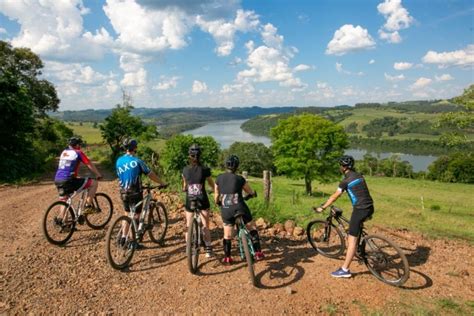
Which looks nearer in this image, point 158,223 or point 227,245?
point 227,245

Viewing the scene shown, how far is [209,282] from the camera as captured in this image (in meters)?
5.44

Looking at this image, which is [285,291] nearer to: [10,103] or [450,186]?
[10,103]

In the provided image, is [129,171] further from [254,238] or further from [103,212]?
[103,212]

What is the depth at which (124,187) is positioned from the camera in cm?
615

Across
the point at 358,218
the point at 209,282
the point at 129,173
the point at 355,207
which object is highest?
the point at 129,173

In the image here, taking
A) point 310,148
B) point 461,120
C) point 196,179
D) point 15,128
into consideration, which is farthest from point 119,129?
point 461,120

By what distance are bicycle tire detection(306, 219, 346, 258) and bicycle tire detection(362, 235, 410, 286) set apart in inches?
29.2

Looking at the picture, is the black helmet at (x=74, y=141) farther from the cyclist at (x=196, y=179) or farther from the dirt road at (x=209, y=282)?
the cyclist at (x=196, y=179)

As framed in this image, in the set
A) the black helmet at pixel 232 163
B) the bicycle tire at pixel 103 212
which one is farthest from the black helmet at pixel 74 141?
the black helmet at pixel 232 163

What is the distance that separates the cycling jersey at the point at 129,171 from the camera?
20.1 feet

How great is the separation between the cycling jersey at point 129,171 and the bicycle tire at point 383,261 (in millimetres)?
4342

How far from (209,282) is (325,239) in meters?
2.67

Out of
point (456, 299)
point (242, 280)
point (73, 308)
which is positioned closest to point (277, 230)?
point (242, 280)

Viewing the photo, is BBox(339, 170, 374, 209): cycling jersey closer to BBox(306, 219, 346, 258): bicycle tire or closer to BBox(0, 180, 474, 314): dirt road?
BBox(306, 219, 346, 258): bicycle tire
